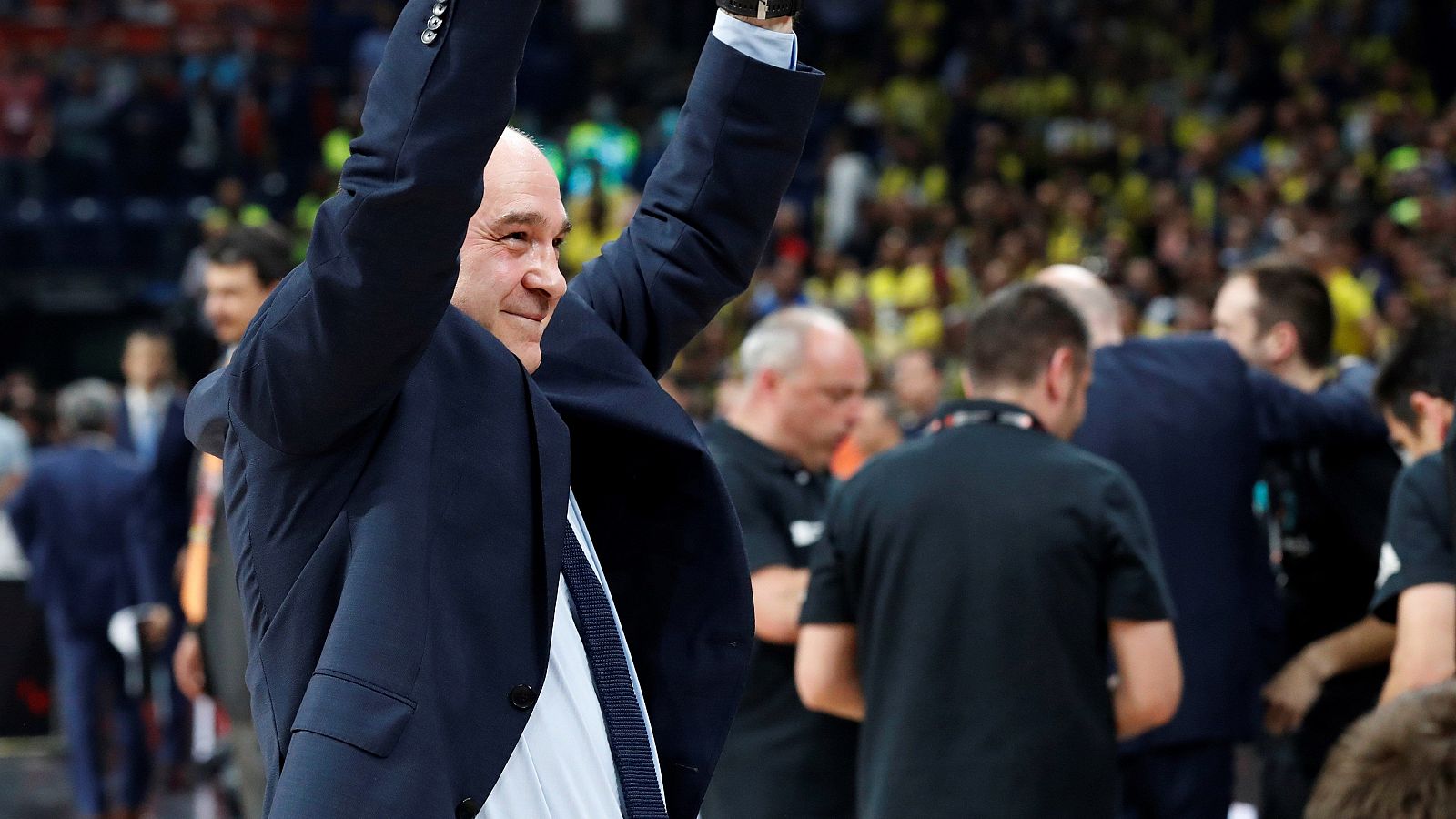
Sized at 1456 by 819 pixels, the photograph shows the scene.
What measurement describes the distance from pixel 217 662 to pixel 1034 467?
2.23 m

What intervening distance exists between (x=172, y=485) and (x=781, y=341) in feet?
7.92

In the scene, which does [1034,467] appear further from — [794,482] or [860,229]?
[860,229]

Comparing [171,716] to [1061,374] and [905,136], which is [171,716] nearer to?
[1061,374]

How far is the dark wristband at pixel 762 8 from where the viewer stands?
2166mm

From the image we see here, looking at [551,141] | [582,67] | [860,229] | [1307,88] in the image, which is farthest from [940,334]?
[582,67]

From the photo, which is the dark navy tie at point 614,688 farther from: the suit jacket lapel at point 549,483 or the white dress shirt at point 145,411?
the white dress shirt at point 145,411

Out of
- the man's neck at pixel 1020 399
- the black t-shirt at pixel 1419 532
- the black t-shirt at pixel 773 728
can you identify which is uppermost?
the man's neck at pixel 1020 399

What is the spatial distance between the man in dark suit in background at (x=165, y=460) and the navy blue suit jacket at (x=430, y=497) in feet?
3.18

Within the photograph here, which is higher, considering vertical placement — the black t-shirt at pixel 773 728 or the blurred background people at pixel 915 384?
the black t-shirt at pixel 773 728

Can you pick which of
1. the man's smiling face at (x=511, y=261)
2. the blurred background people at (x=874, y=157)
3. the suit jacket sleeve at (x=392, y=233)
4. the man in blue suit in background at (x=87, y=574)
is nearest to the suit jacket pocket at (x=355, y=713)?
the suit jacket sleeve at (x=392, y=233)

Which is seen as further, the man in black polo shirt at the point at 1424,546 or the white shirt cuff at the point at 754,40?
the man in black polo shirt at the point at 1424,546

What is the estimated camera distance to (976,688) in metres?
3.25

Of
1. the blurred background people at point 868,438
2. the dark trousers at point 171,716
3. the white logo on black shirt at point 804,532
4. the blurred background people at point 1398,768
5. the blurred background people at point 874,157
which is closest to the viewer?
the blurred background people at point 1398,768

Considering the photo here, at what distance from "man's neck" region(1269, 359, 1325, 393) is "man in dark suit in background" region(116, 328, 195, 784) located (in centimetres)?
270
